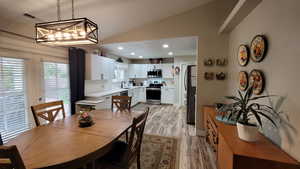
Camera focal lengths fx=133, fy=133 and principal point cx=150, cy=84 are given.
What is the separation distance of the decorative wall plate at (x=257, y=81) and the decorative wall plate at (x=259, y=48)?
17 centimetres

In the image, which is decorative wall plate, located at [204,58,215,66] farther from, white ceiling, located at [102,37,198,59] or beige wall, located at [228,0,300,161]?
beige wall, located at [228,0,300,161]

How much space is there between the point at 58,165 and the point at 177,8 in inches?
130

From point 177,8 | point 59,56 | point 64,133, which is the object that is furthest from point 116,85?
point 64,133

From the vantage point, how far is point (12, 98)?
2307 mm

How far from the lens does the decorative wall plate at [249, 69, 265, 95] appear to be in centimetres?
167

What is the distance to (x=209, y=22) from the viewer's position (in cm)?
302

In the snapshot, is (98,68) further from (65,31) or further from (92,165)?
(92,165)

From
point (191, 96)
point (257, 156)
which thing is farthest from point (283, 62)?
point (191, 96)

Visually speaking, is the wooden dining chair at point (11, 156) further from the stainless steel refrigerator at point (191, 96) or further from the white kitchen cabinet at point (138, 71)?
the white kitchen cabinet at point (138, 71)

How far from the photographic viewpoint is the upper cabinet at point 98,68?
12.3ft

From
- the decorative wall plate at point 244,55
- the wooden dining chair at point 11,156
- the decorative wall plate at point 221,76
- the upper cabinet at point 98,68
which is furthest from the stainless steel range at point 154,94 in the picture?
the wooden dining chair at point 11,156

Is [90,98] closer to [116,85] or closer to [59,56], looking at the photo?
[59,56]

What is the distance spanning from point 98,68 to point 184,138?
10.2 feet

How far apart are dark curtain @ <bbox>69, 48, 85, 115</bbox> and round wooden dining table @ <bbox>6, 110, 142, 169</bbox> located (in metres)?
1.64
